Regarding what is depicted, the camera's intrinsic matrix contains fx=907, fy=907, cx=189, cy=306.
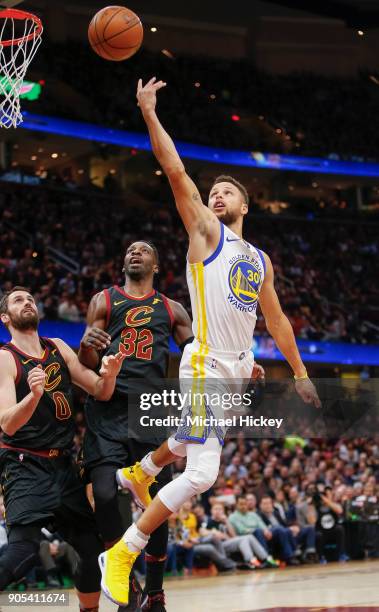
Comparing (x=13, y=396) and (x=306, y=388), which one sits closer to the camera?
(x=13, y=396)

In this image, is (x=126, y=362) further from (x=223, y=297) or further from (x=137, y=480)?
(x=223, y=297)

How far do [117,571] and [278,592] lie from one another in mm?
4407

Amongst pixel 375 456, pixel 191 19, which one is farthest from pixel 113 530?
pixel 191 19

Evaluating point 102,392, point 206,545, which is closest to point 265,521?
point 206,545

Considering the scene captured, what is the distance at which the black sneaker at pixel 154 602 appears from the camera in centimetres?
599

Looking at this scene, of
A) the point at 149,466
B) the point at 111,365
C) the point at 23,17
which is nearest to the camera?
the point at 111,365

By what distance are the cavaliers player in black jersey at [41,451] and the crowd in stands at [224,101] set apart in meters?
22.2

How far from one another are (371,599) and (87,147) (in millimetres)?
24685

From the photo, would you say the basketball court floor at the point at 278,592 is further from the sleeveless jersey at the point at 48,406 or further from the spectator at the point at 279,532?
the sleeveless jersey at the point at 48,406

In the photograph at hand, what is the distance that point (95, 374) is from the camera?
611 cm

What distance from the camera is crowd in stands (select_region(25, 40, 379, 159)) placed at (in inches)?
1137

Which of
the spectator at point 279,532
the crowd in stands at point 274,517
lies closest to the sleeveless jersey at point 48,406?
the crowd in stands at point 274,517

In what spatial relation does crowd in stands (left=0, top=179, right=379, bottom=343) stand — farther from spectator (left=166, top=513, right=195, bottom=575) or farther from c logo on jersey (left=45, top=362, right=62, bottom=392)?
c logo on jersey (left=45, top=362, right=62, bottom=392)

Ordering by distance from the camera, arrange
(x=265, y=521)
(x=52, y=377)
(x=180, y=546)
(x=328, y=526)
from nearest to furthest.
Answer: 1. (x=52, y=377)
2. (x=180, y=546)
3. (x=265, y=521)
4. (x=328, y=526)
